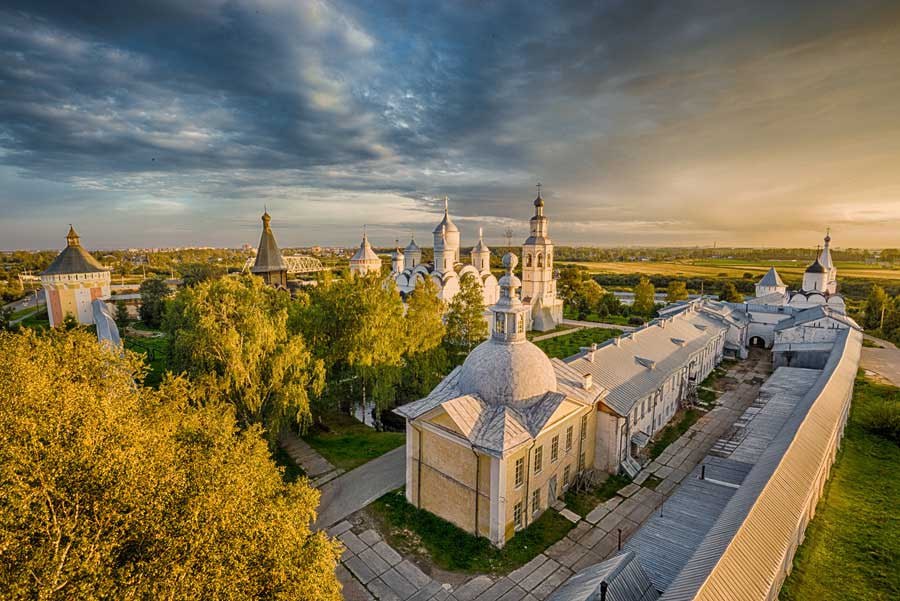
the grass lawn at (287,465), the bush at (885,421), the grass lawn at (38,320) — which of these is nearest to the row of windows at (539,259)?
the bush at (885,421)

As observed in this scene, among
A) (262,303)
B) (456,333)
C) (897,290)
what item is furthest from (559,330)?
(897,290)

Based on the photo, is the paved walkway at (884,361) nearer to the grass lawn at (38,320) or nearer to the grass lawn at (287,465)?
the grass lawn at (287,465)

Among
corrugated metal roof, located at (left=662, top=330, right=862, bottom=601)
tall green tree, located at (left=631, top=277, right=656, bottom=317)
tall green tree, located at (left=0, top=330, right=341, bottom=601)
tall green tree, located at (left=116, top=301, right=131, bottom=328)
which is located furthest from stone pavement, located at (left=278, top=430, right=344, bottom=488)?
tall green tree, located at (left=631, top=277, right=656, bottom=317)

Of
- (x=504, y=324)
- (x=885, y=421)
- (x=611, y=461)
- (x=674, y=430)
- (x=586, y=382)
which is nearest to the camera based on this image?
(x=504, y=324)

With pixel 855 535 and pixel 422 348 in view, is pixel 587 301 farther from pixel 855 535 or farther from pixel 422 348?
pixel 855 535

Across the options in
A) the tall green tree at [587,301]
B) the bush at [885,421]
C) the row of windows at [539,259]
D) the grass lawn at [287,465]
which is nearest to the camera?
the grass lawn at [287,465]

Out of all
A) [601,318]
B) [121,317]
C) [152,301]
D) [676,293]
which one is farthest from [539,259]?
[121,317]

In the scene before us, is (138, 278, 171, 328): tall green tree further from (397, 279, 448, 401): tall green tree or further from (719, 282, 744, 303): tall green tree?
(719, 282, 744, 303): tall green tree
